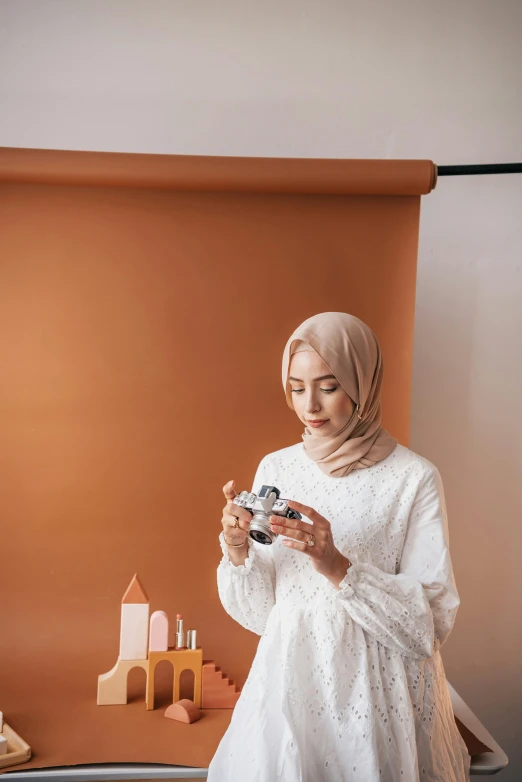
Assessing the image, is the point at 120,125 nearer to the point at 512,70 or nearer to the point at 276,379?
the point at 276,379

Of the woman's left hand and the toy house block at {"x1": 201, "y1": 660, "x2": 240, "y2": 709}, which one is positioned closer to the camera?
the woman's left hand

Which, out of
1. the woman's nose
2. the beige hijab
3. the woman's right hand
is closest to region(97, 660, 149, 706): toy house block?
the woman's right hand

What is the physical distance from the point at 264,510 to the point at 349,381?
1.17 ft

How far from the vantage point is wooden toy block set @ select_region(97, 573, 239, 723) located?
6.81 feet

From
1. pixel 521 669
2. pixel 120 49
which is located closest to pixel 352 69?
pixel 120 49

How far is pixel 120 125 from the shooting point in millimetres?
2580

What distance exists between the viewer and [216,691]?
210 centimetres

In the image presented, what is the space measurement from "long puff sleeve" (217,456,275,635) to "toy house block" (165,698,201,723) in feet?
1.45

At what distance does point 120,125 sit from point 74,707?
1874mm

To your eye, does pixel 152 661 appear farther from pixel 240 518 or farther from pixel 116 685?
pixel 240 518

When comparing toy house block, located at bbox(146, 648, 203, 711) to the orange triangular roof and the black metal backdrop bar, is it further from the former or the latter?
the black metal backdrop bar

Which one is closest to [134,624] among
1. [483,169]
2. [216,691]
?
[216,691]

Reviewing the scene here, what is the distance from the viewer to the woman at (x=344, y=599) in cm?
146

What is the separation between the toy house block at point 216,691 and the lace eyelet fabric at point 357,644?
47cm
